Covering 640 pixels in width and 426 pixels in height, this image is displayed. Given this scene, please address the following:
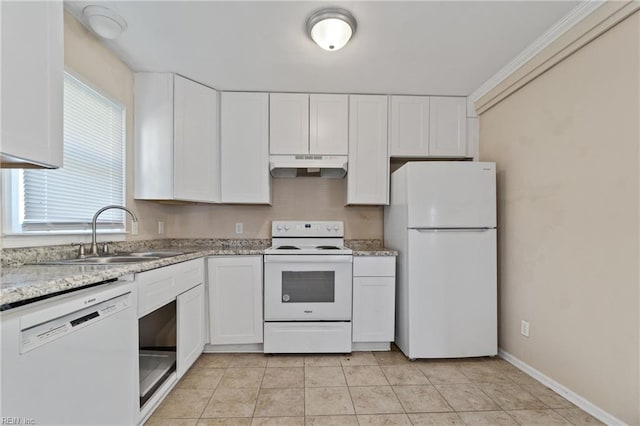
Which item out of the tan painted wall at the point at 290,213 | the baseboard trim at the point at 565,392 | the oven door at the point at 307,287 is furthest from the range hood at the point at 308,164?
the baseboard trim at the point at 565,392

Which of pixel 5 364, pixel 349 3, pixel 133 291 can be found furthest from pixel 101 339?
pixel 349 3

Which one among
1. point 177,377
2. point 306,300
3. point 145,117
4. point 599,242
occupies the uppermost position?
point 145,117

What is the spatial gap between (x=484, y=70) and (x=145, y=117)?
2793 mm

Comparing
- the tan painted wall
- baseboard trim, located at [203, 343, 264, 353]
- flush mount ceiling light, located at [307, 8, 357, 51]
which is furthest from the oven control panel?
flush mount ceiling light, located at [307, 8, 357, 51]

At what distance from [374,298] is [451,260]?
0.71 m

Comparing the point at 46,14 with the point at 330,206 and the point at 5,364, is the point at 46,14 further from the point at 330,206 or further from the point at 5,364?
the point at 330,206

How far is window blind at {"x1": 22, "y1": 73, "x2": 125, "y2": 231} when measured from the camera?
1510mm

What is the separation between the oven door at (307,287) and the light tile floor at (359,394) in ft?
1.19

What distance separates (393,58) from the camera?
212 centimetres

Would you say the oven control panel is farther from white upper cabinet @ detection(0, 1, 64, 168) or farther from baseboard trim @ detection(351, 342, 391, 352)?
white upper cabinet @ detection(0, 1, 64, 168)

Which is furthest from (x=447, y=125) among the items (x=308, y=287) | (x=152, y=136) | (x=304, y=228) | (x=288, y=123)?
(x=152, y=136)

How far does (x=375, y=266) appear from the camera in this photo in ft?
8.13

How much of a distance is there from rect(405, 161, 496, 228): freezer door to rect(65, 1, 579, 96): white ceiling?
0.80 metres

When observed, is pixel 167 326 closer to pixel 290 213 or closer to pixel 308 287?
pixel 308 287
